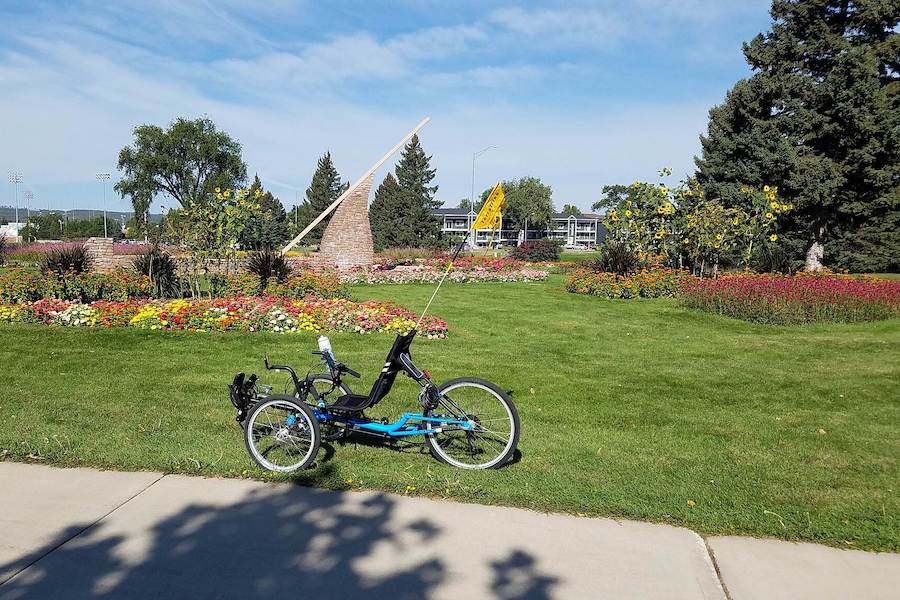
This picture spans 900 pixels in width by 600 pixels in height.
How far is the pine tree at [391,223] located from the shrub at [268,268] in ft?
122

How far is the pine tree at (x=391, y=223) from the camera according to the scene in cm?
5538

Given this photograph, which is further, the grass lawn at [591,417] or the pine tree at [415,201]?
the pine tree at [415,201]

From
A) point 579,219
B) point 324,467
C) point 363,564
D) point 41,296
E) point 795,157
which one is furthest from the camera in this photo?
point 579,219

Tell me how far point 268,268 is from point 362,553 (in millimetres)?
12328

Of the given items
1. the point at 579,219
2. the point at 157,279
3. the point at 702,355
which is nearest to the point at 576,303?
the point at 702,355

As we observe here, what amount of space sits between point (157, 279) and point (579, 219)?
363ft

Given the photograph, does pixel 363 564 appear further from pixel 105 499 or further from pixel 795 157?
pixel 795 157

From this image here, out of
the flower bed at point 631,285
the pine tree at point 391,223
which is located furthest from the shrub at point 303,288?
the pine tree at point 391,223

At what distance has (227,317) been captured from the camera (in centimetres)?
1052

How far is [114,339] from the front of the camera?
956 cm

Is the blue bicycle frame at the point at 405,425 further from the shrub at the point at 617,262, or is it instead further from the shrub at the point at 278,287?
the shrub at the point at 617,262

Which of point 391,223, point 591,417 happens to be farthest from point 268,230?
point 591,417

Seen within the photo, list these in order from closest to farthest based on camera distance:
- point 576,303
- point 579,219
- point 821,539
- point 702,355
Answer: point 821,539, point 702,355, point 576,303, point 579,219

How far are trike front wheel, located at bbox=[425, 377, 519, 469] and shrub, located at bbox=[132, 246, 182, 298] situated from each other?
1157 cm
